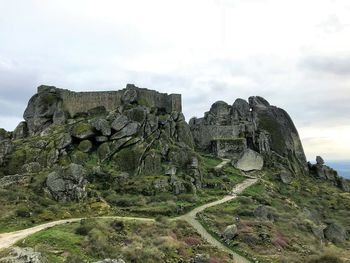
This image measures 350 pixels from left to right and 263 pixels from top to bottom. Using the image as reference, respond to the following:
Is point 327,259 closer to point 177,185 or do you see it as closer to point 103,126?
point 177,185

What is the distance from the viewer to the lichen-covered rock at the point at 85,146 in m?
63.9

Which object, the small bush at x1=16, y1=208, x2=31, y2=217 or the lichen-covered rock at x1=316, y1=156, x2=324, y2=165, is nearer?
the small bush at x1=16, y1=208, x2=31, y2=217

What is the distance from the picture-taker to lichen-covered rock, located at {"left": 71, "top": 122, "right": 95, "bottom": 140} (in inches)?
2569

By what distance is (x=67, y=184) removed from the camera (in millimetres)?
51000

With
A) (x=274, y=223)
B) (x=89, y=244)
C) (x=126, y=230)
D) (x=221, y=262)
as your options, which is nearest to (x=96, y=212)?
(x=126, y=230)

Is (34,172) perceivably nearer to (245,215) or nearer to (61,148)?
(61,148)

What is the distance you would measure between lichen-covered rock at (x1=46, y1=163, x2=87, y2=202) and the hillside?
0.12 metres

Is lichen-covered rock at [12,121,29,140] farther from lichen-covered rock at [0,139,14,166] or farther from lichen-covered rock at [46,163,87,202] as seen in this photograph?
lichen-covered rock at [46,163,87,202]

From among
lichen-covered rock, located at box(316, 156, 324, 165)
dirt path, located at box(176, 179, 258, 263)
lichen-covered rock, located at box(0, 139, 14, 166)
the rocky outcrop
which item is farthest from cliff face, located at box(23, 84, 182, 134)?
lichen-covered rock, located at box(316, 156, 324, 165)

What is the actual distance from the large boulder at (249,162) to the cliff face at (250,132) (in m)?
1.57

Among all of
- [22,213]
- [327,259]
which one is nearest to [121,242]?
[22,213]

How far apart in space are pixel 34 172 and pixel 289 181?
4564 centimetres

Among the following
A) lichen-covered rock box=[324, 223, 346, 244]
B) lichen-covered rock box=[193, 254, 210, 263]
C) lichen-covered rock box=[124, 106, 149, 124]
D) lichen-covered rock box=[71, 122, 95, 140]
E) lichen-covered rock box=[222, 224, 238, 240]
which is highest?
lichen-covered rock box=[124, 106, 149, 124]

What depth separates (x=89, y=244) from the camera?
34281mm
